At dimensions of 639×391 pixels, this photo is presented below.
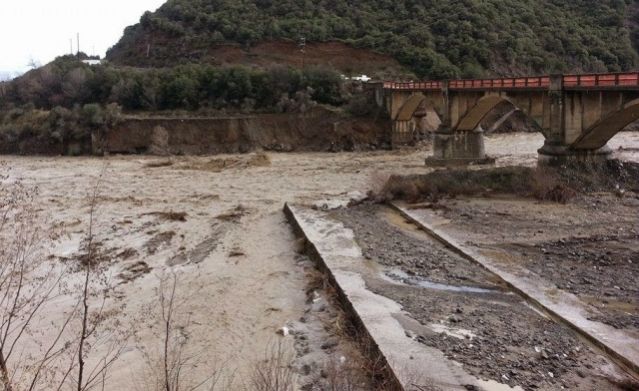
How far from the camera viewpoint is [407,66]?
70.0 m

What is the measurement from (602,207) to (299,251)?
13181mm

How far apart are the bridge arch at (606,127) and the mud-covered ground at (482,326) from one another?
1154 cm

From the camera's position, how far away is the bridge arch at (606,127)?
25656 mm

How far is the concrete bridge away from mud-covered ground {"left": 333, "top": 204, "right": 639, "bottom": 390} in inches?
464

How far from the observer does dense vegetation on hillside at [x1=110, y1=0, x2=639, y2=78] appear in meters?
70.7

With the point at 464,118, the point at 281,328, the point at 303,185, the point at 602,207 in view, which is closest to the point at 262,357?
the point at 281,328

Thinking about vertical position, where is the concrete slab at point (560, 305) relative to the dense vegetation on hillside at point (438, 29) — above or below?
below

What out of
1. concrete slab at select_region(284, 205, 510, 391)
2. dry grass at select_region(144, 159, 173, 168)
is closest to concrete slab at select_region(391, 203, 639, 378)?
concrete slab at select_region(284, 205, 510, 391)

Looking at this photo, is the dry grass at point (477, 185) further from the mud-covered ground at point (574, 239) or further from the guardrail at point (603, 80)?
the guardrail at point (603, 80)

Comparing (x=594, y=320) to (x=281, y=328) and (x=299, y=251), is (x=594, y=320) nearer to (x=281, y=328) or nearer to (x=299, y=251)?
(x=281, y=328)

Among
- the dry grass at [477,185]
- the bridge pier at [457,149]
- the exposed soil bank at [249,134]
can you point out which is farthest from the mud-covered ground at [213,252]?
the exposed soil bank at [249,134]

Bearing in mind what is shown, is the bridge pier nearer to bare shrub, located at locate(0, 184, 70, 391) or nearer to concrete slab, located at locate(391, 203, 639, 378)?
concrete slab, located at locate(391, 203, 639, 378)

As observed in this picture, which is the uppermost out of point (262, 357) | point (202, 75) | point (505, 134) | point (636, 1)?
point (636, 1)

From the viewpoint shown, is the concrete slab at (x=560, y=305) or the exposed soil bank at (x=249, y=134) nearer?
the concrete slab at (x=560, y=305)
